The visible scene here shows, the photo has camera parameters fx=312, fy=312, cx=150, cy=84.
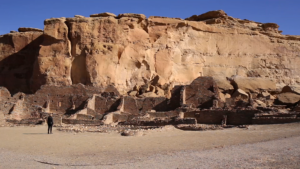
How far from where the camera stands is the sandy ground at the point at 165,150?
7148 millimetres

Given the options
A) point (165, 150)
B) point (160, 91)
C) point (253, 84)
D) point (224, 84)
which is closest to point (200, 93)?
point (160, 91)

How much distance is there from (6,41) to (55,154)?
30.7 metres

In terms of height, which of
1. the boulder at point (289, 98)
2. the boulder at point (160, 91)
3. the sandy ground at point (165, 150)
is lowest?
the sandy ground at point (165, 150)

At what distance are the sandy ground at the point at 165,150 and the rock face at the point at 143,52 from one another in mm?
17699

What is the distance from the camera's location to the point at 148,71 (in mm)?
31859

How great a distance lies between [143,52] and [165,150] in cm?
2376

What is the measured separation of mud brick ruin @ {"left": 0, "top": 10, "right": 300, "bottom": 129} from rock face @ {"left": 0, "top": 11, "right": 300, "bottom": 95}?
101 millimetres

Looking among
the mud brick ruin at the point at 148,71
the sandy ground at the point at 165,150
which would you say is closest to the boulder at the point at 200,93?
the mud brick ruin at the point at 148,71

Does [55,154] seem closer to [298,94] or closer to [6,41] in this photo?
[298,94]

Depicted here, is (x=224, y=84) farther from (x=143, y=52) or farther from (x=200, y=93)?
(x=200, y=93)

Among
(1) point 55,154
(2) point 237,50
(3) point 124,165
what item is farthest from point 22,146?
(2) point 237,50

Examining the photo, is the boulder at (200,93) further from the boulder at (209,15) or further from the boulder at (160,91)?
the boulder at (209,15)

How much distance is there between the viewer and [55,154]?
8898 mm

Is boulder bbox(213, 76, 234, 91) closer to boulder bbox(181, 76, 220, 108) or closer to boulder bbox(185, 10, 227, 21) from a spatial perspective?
boulder bbox(181, 76, 220, 108)
